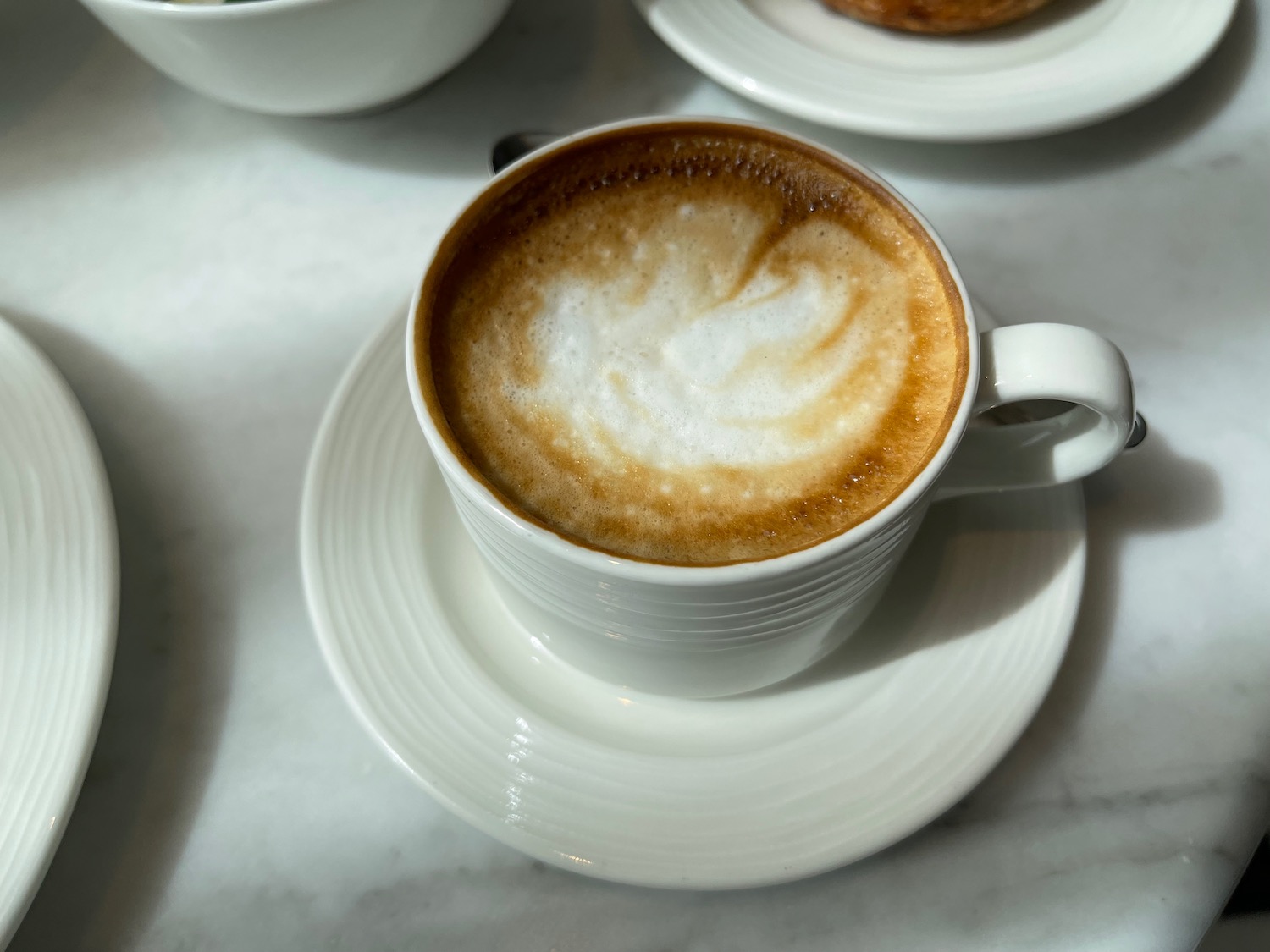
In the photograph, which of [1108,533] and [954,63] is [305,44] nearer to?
[954,63]

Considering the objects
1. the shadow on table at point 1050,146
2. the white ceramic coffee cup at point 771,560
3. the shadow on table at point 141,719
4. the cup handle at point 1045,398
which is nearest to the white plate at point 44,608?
the shadow on table at point 141,719

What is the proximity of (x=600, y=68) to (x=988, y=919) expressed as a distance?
0.76 meters

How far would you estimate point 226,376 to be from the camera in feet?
2.50

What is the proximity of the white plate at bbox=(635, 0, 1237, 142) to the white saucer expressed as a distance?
1.06 feet

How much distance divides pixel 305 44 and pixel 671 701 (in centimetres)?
51

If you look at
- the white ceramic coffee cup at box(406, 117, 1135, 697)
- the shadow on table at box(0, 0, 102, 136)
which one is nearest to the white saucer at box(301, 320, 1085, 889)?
the white ceramic coffee cup at box(406, 117, 1135, 697)

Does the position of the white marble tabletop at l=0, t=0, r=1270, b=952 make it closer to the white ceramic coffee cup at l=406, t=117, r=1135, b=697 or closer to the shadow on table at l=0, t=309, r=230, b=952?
the shadow on table at l=0, t=309, r=230, b=952

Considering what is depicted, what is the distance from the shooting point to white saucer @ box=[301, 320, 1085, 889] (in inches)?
20.0

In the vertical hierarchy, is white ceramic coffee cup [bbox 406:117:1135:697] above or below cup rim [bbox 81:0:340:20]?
below

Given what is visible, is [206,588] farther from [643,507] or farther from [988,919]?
[988,919]

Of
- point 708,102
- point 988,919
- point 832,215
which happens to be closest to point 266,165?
point 708,102

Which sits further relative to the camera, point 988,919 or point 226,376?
point 226,376

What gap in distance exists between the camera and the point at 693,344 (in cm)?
55

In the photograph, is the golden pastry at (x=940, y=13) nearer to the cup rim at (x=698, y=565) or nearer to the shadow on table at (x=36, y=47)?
the cup rim at (x=698, y=565)
